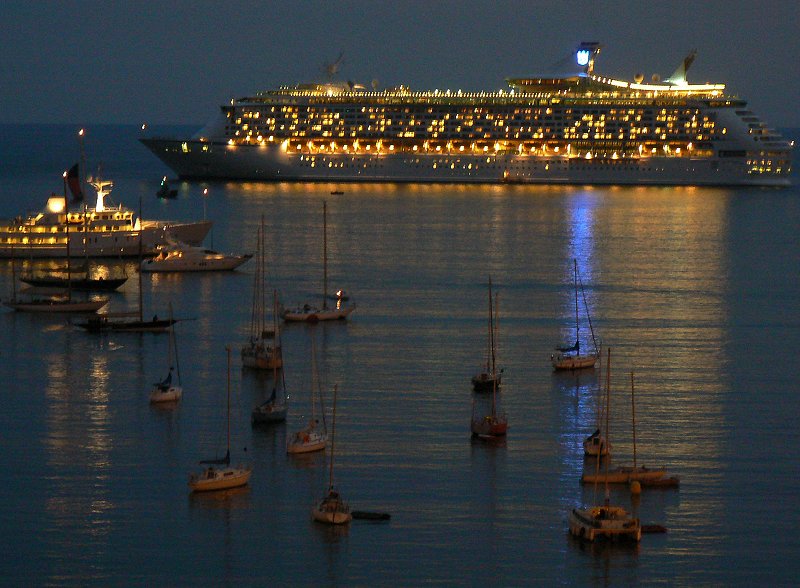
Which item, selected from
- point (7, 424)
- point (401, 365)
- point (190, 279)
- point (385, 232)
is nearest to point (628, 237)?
point (385, 232)

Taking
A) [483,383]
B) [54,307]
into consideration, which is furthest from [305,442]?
[54,307]

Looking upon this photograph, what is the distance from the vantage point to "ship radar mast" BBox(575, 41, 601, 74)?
83.2m

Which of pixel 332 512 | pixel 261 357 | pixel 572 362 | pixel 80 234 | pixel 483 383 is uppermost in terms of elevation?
pixel 80 234

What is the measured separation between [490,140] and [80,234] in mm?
38094

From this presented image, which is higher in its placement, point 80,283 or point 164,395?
point 80,283

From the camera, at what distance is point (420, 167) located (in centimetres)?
7712

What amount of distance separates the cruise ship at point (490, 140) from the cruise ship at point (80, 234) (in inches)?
1360

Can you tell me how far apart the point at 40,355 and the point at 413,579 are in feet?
42.4

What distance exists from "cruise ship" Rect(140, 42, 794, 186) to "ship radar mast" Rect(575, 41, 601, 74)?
5188 mm

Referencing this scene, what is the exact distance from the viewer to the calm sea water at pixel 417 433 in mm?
16828

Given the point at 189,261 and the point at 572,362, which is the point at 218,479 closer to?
the point at 572,362

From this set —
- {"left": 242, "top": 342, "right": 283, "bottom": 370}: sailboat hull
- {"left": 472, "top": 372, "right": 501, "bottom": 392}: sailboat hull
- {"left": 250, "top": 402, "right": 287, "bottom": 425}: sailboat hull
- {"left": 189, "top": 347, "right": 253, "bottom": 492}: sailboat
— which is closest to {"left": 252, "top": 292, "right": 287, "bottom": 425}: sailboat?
{"left": 250, "top": 402, "right": 287, "bottom": 425}: sailboat hull

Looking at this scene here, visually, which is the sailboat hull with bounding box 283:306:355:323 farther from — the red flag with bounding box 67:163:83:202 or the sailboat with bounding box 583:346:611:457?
the red flag with bounding box 67:163:83:202

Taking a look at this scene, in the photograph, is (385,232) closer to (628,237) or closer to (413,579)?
(628,237)
